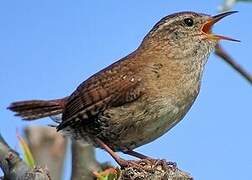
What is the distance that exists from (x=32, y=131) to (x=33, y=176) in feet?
4.98

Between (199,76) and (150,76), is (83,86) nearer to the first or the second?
(150,76)

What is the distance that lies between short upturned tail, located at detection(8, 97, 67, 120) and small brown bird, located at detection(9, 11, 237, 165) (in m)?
0.44

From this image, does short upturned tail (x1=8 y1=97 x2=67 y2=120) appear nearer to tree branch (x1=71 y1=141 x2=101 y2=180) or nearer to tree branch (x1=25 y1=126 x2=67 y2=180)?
tree branch (x1=25 y1=126 x2=67 y2=180)

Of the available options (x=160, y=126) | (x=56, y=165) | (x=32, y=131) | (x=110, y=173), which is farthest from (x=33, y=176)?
(x=160, y=126)

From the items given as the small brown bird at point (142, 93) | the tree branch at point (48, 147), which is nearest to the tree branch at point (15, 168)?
the tree branch at point (48, 147)

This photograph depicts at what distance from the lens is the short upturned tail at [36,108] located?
13.7ft

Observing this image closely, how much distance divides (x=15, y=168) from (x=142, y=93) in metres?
1.76

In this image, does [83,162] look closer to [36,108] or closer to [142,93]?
[142,93]

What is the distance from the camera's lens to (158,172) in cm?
217

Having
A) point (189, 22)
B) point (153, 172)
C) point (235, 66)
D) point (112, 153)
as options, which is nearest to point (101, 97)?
point (112, 153)

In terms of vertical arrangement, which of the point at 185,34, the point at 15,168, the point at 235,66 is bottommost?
the point at 15,168

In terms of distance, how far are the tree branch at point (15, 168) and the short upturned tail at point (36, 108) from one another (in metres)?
2.14

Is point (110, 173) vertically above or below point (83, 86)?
below

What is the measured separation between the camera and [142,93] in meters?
3.44
